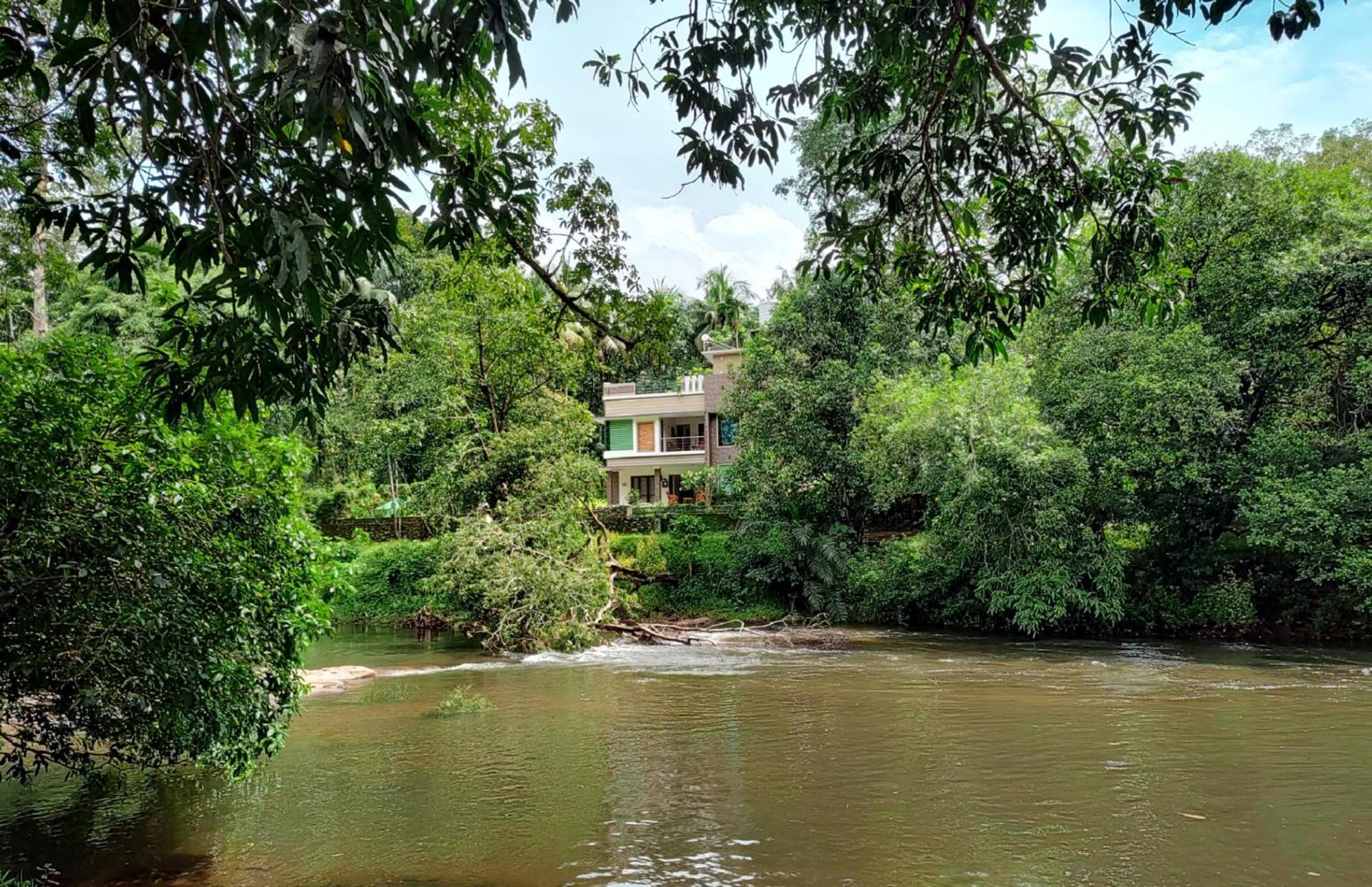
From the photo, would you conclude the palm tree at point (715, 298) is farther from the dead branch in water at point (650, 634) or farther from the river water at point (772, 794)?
the river water at point (772, 794)

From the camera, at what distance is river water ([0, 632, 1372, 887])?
6.76 metres

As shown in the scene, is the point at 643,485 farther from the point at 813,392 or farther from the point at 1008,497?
the point at 1008,497

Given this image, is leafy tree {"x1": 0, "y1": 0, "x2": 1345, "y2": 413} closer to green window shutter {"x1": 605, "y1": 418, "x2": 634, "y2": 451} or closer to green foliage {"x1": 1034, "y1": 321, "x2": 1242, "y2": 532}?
green foliage {"x1": 1034, "y1": 321, "x2": 1242, "y2": 532}

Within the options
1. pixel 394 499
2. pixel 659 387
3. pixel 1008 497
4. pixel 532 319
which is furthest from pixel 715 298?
pixel 532 319

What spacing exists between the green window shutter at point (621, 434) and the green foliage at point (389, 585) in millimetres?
13738

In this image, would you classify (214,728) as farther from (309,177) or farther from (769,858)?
(309,177)

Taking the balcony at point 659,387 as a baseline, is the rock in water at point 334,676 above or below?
below

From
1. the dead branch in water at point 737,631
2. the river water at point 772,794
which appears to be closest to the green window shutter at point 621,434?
the dead branch in water at point 737,631

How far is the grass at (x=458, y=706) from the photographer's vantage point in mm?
12609

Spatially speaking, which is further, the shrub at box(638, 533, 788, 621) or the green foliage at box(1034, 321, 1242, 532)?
the shrub at box(638, 533, 788, 621)

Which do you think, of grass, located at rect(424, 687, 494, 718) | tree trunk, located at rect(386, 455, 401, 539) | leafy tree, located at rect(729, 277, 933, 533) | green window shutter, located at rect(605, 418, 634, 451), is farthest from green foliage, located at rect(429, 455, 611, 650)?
green window shutter, located at rect(605, 418, 634, 451)

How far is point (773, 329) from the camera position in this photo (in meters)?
24.1

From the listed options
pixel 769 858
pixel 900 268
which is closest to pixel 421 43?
pixel 900 268

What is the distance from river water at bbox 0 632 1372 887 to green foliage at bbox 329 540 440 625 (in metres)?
11.8
